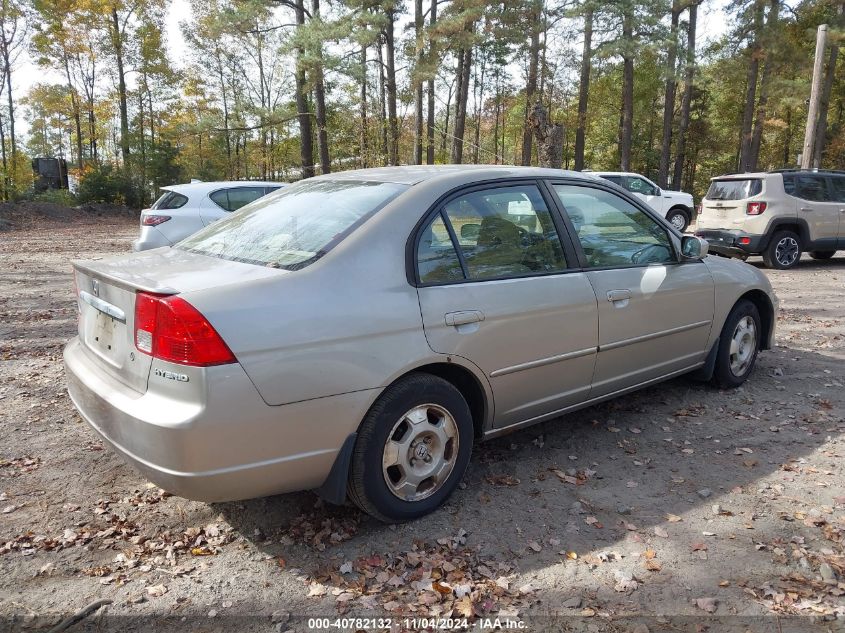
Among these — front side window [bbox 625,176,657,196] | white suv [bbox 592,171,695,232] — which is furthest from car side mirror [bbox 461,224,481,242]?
front side window [bbox 625,176,657,196]

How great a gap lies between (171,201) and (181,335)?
9113mm

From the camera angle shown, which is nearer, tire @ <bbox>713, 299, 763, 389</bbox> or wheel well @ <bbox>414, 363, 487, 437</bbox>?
wheel well @ <bbox>414, 363, 487, 437</bbox>

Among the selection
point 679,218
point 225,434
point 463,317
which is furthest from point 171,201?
point 679,218

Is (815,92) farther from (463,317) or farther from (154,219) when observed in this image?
(463,317)

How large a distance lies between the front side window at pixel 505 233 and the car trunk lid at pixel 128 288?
101 cm

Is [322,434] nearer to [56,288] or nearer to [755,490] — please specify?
[755,490]

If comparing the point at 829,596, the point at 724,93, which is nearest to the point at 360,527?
the point at 829,596

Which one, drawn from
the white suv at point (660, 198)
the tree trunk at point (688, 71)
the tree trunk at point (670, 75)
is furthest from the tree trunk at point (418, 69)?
the tree trunk at point (688, 71)

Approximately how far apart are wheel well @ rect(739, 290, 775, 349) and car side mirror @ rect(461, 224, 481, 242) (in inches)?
110

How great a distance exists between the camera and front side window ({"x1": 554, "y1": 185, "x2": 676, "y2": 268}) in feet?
12.3

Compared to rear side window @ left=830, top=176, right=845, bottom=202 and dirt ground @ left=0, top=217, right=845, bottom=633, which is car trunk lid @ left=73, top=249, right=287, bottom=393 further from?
rear side window @ left=830, top=176, right=845, bottom=202

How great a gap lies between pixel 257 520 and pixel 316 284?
50.8 inches

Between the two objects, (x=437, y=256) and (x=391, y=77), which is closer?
(x=437, y=256)

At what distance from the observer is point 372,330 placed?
2.69 m
